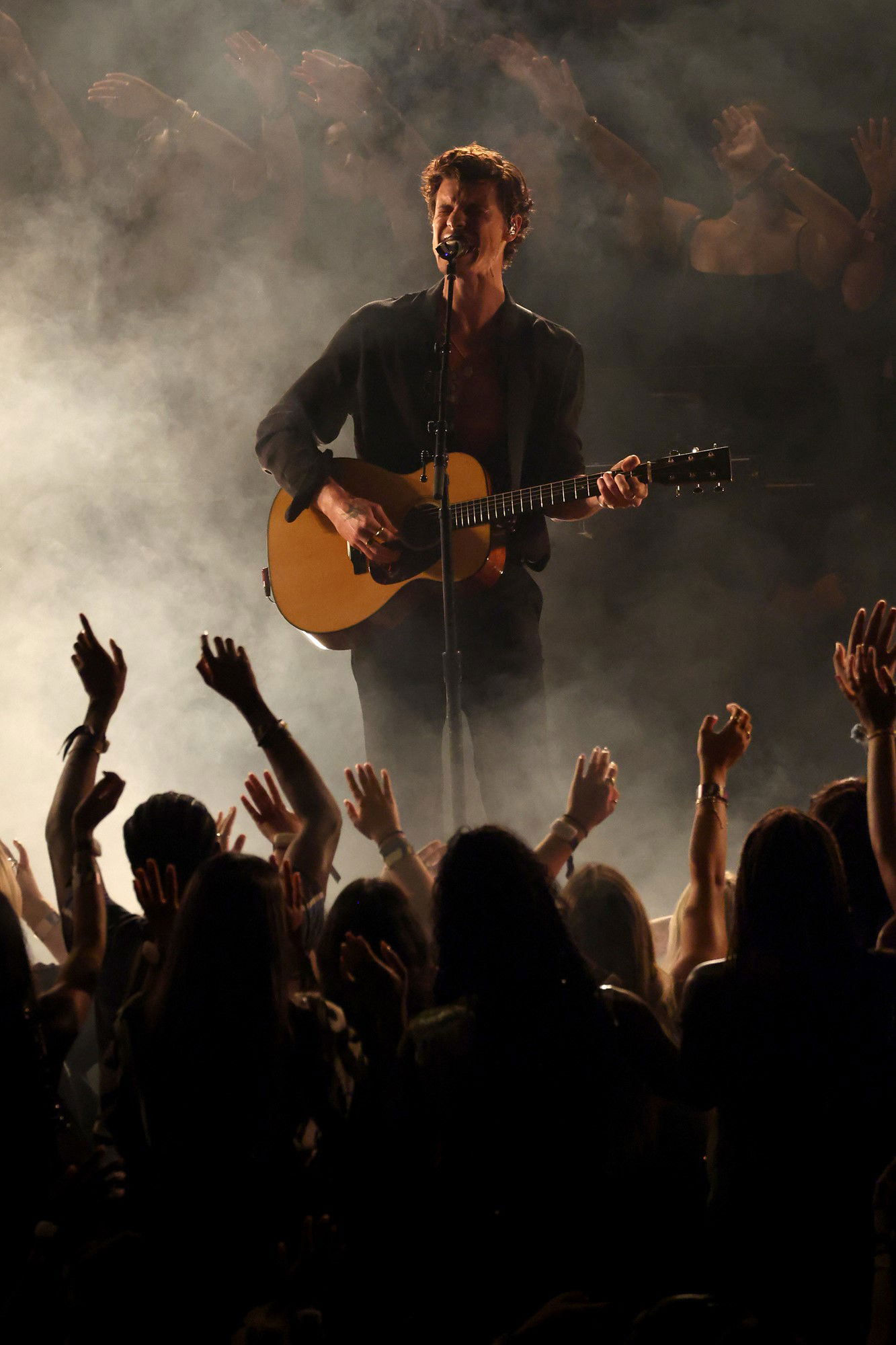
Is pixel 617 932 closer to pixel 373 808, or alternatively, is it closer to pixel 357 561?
pixel 373 808

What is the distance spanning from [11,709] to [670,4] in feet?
13.6

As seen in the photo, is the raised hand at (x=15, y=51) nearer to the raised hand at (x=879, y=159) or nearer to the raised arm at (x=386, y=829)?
the raised hand at (x=879, y=159)

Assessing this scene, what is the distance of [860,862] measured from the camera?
2.09m

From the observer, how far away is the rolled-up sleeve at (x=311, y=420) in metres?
4.09

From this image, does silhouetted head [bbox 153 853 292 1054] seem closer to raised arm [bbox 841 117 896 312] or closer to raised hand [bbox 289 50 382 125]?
raised arm [bbox 841 117 896 312]

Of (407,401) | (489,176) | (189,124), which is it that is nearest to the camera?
(489,176)

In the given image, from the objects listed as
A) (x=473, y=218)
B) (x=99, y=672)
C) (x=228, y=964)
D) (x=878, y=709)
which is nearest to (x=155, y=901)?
(x=228, y=964)

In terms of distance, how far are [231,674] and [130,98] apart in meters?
3.91

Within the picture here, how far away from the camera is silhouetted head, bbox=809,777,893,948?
207 cm

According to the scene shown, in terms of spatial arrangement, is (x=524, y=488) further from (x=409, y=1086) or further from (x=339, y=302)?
(x=409, y=1086)

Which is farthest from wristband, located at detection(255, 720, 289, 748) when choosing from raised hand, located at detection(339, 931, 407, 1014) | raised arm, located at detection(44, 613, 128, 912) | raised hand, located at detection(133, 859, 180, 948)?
raised hand, located at detection(339, 931, 407, 1014)

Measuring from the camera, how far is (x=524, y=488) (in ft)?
12.4

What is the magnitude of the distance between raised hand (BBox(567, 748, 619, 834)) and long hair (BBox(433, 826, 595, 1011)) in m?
0.64

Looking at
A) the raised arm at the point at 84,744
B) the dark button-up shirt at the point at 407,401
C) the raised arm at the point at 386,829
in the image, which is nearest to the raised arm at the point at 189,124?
the dark button-up shirt at the point at 407,401
